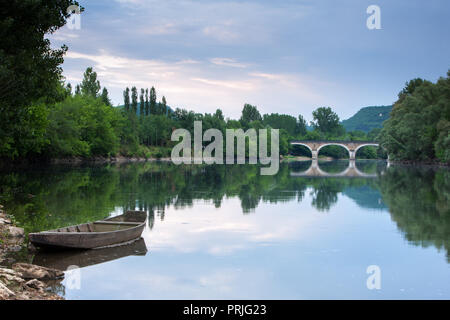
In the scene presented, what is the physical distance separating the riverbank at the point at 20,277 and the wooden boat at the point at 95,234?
114cm

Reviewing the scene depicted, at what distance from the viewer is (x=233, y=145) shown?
142875 millimetres

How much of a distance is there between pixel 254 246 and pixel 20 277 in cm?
866

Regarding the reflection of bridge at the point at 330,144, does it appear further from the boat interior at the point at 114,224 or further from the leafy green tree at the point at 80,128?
the boat interior at the point at 114,224

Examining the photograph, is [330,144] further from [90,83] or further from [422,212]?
[422,212]

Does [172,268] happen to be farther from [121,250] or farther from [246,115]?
[246,115]

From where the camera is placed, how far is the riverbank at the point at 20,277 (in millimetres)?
10984

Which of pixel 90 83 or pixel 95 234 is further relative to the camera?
pixel 90 83

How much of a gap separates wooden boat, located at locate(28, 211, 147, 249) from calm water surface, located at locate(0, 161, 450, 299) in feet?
1.37

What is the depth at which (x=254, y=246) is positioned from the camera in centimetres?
1823

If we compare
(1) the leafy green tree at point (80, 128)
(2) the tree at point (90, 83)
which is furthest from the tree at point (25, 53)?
(2) the tree at point (90, 83)

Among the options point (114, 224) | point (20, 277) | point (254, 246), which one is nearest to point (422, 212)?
point (254, 246)

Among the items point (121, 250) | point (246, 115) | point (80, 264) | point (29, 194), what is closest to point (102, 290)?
point (80, 264)
